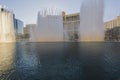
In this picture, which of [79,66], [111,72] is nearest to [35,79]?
[79,66]

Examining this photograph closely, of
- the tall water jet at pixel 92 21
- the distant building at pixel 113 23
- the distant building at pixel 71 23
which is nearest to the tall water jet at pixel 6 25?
the distant building at pixel 71 23

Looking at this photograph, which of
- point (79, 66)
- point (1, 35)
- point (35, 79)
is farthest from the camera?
point (1, 35)

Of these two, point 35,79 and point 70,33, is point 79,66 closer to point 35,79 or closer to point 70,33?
point 35,79

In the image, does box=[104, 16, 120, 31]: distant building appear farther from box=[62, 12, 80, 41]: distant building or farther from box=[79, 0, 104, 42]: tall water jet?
box=[79, 0, 104, 42]: tall water jet

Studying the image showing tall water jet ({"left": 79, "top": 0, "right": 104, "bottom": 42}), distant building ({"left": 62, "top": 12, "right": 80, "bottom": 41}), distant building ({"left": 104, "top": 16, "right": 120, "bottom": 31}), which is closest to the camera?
tall water jet ({"left": 79, "top": 0, "right": 104, "bottom": 42})

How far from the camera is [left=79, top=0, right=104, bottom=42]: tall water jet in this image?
2397 inches

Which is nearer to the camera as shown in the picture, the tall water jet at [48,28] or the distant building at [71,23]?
the tall water jet at [48,28]

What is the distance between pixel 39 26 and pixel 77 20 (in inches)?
3019

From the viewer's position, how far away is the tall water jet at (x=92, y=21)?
60875 millimetres

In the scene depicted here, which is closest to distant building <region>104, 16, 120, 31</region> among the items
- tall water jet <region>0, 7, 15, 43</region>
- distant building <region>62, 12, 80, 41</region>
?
distant building <region>62, 12, 80, 41</region>

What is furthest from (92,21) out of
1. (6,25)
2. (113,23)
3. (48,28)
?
(113,23)

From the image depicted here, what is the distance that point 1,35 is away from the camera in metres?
114

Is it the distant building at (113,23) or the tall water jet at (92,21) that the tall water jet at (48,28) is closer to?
the tall water jet at (92,21)

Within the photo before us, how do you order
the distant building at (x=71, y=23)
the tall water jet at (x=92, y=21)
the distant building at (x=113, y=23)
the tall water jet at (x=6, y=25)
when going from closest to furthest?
1. the tall water jet at (x=92, y=21)
2. the tall water jet at (x=6, y=25)
3. the distant building at (x=71, y=23)
4. the distant building at (x=113, y=23)
